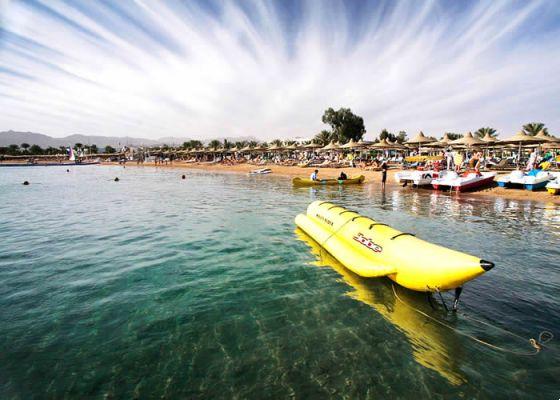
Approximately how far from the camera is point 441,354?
17.0ft

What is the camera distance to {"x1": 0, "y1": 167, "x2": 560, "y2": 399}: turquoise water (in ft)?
14.9

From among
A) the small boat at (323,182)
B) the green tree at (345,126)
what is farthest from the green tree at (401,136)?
the small boat at (323,182)

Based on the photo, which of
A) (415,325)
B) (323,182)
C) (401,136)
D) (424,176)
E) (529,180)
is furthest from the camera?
(401,136)

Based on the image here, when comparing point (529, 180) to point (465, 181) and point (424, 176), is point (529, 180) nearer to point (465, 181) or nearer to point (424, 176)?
point (465, 181)

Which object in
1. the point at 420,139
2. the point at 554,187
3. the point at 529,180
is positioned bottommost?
the point at 554,187

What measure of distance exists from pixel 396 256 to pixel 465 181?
68.4 feet

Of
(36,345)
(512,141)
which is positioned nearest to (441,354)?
(36,345)

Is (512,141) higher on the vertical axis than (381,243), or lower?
higher

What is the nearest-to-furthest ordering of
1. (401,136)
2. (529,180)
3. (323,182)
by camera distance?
1. (529,180)
2. (323,182)
3. (401,136)

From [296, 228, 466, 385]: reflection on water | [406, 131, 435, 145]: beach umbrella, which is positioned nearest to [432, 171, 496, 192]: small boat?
[406, 131, 435, 145]: beach umbrella

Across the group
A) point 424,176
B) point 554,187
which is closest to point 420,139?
point 424,176

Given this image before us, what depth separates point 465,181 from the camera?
23500mm

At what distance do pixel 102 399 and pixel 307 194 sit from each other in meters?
21.2

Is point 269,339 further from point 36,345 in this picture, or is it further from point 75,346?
point 36,345
